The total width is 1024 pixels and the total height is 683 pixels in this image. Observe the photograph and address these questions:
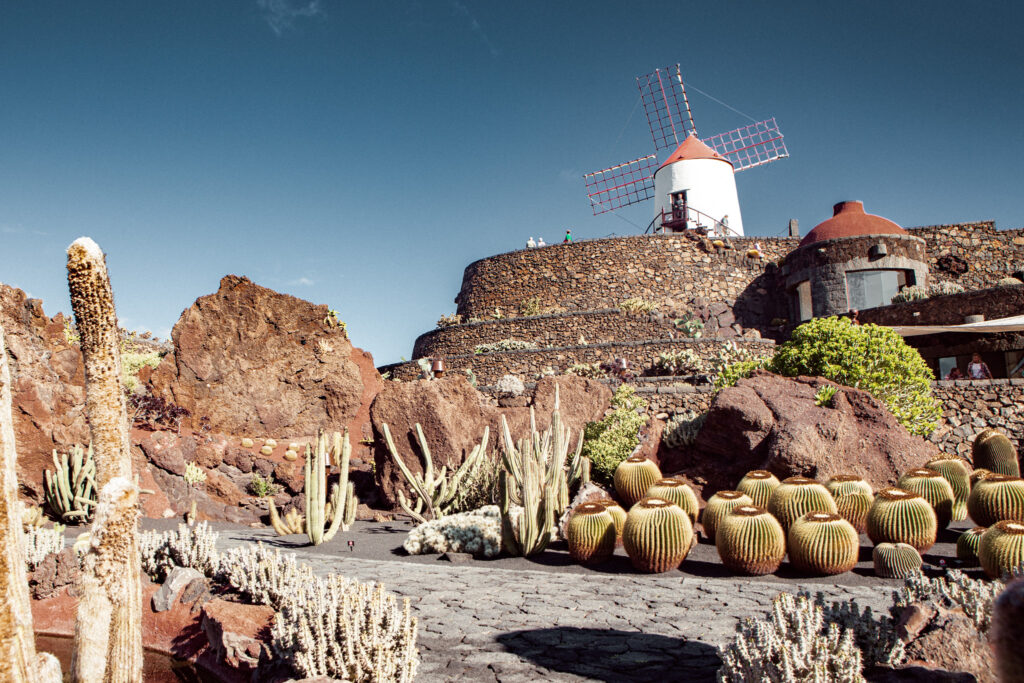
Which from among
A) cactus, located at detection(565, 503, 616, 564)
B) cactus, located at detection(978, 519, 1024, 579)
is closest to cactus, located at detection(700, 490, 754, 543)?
cactus, located at detection(565, 503, 616, 564)

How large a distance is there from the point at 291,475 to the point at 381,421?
181cm

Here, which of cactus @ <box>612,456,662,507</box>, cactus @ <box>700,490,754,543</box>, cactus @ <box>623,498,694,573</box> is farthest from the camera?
cactus @ <box>612,456,662,507</box>

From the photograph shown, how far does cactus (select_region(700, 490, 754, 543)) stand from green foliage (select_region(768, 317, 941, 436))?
5275mm

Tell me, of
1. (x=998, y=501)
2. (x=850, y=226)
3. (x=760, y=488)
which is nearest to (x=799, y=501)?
(x=760, y=488)

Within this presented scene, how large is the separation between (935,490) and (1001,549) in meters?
2.19

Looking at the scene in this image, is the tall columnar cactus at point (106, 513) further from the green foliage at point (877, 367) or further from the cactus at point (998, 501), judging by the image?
the green foliage at point (877, 367)

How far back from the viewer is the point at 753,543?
21.6ft

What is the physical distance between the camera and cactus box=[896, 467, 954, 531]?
7918 millimetres

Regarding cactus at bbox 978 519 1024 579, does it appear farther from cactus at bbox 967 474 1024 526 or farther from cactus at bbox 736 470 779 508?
cactus at bbox 736 470 779 508

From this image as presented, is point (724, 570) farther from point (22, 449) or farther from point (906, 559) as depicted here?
point (22, 449)

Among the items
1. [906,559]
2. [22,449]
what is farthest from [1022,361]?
[22,449]

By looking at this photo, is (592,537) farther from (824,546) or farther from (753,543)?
(824,546)

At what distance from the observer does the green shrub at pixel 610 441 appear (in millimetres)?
11172

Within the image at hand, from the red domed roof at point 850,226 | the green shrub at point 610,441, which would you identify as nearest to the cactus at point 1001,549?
the green shrub at point 610,441
